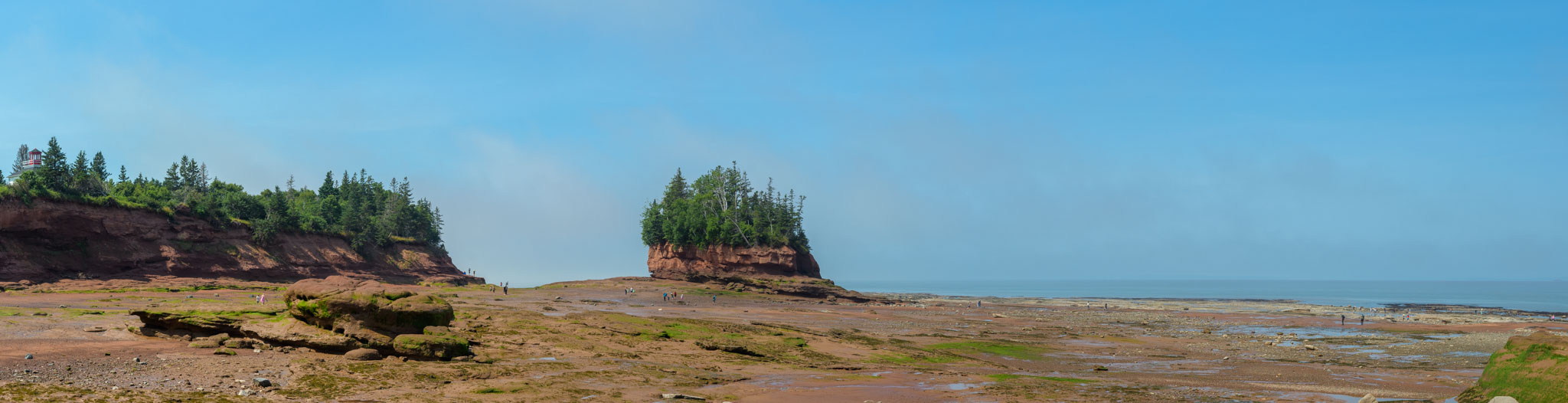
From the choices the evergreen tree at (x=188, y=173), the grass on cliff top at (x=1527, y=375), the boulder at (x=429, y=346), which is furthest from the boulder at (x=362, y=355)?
the evergreen tree at (x=188, y=173)

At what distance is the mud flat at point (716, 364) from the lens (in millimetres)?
16062

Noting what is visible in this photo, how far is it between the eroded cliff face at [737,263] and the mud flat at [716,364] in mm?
51382

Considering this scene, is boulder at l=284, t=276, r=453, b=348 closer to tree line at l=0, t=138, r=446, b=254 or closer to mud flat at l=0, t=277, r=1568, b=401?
mud flat at l=0, t=277, r=1568, b=401

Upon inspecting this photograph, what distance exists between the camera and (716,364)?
23172 mm

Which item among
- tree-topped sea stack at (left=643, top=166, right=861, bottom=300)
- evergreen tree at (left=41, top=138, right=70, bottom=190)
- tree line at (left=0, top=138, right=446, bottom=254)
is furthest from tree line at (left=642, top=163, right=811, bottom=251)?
evergreen tree at (left=41, top=138, right=70, bottom=190)

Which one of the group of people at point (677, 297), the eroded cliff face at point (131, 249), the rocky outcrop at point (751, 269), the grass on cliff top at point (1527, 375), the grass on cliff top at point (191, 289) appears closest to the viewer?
the grass on cliff top at point (1527, 375)

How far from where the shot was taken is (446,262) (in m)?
110

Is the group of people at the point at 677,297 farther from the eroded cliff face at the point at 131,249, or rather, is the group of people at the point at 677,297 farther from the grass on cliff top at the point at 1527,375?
the grass on cliff top at the point at 1527,375

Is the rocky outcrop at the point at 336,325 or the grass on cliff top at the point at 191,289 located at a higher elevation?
the rocky outcrop at the point at 336,325

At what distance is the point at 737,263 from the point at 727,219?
6859 millimetres

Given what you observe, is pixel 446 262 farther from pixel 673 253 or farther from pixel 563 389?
pixel 563 389

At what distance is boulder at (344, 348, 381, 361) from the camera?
63.1ft

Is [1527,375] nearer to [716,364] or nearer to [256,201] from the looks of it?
[716,364]

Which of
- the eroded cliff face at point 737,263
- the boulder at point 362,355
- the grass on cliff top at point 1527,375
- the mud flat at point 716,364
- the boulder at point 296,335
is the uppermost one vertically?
the eroded cliff face at point 737,263
